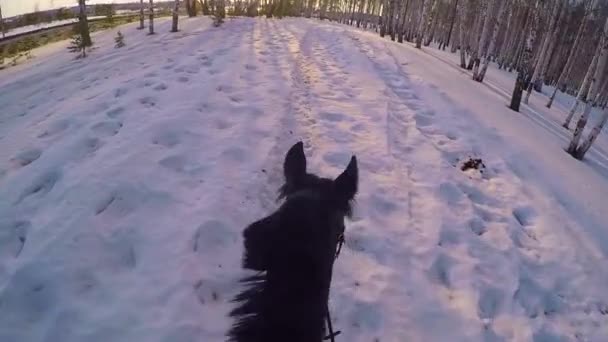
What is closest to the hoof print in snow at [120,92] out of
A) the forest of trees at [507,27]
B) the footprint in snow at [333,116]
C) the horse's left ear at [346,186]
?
the footprint in snow at [333,116]

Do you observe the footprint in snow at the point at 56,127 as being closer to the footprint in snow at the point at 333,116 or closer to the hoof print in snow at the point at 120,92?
the hoof print in snow at the point at 120,92

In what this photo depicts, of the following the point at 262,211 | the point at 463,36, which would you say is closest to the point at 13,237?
the point at 262,211

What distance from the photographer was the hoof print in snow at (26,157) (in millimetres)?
5457

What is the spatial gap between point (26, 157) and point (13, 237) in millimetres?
2137

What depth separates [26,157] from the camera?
557 cm

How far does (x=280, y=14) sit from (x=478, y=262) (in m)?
37.2

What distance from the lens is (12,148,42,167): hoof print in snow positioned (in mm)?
5457

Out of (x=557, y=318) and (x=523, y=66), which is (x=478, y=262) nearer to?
(x=557, y=318)

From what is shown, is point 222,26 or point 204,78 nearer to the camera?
point 204,78

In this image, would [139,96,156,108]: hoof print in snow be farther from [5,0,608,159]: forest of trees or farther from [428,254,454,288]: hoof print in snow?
[5,0,608,159]: forest of trees

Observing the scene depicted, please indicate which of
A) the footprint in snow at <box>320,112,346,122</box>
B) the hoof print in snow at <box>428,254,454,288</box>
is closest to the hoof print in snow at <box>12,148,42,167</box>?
the footprint in snow at <box>320,112,346,122</box>

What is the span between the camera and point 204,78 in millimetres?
9062

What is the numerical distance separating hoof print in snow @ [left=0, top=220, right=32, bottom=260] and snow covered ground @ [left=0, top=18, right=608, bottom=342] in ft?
0.06

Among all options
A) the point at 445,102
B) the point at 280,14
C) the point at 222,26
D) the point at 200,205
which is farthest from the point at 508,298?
the point at 280,14
